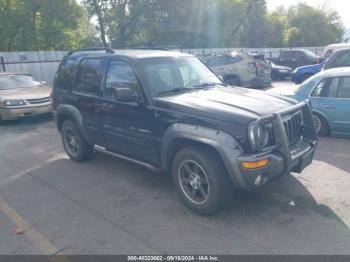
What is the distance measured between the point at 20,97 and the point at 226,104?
7.62m

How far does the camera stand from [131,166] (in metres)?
5.42

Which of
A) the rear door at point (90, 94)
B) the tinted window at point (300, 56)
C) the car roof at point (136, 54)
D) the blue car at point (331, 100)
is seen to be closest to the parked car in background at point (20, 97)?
the rear door at point (90, 94)

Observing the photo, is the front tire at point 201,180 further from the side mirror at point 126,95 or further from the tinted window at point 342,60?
the tinted window at point 342,60

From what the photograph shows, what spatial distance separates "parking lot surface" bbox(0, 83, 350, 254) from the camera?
3.17m

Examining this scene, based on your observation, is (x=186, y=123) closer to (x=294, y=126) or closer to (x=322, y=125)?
(x=294, y=126)

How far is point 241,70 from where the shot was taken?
12711mm

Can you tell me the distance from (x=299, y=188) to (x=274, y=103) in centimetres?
131

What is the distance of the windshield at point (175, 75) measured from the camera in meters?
4.17

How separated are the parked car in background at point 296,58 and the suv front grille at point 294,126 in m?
16.1

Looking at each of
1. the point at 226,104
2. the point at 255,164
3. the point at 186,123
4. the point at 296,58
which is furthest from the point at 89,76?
the point at 296,58

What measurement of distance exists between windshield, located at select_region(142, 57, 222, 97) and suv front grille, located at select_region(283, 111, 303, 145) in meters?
1.35

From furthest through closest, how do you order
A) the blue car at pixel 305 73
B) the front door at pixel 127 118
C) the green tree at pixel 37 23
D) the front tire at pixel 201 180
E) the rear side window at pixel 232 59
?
the green tree at pixel 37 23 → the rear side window at pixel 232 59 → the blue car at pixel 305 73 → the front door at pixel 127 118 → the front tire at pixel 201 180

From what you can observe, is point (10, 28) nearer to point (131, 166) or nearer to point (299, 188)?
point (131, 166)

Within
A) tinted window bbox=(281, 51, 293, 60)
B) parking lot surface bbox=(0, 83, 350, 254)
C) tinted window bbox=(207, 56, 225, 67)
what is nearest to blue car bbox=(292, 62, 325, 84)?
tinted window bbox=(207, 56, 225, 67)
